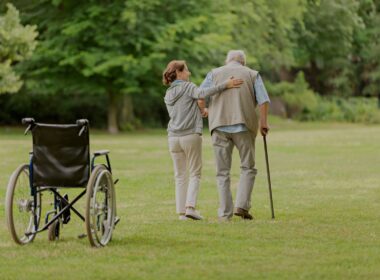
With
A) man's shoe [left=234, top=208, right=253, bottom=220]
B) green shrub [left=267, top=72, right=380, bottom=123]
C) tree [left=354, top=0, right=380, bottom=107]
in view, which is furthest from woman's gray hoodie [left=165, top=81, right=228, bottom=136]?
tree [left=354, top=0, right=380, bottom=107]

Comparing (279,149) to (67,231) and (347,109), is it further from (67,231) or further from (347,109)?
(347,109)

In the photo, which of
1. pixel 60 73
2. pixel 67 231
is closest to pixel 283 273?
pixel 67 231

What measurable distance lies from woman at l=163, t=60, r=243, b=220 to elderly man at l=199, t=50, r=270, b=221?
14 cm

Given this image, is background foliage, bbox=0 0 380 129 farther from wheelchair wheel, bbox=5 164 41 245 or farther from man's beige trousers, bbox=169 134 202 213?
wheelchair wheel, bbox=5 164 41 245

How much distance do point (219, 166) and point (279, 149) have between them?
17.5 m

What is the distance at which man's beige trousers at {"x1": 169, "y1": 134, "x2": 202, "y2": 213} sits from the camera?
13117 mm

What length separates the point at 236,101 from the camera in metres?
13.1

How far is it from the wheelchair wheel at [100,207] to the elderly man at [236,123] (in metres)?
2.43

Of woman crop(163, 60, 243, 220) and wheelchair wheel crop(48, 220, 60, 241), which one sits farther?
woman crop(163, 60, 243, 220)

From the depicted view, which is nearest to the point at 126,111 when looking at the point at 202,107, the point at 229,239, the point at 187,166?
the point at 187,166

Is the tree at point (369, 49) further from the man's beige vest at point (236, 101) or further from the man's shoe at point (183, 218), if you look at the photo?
the man's shoe at point (183, 218)

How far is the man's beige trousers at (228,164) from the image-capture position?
13055 millimetres

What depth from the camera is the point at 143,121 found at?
173 ft

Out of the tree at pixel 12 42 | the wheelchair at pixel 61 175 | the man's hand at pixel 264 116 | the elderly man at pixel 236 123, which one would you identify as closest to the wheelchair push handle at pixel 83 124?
the wheelchair at pixel 61 175
